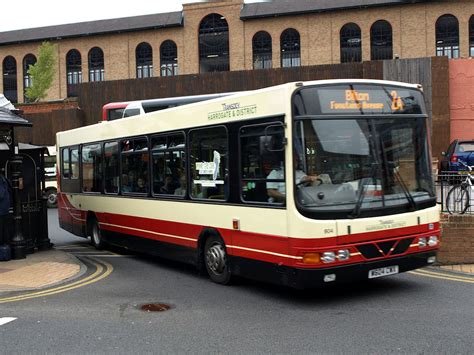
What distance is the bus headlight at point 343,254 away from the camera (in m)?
6.06

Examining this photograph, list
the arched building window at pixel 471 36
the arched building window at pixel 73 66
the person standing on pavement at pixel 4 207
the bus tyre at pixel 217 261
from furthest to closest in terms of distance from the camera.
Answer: the arched building window at pixel 73 66 < the arched building window at pixel 471 36 < the person standing on pavement at pixel 4 207 < the bus tyre at pixel 217 261

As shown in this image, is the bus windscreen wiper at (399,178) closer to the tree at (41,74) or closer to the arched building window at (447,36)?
the tree at (41,74)

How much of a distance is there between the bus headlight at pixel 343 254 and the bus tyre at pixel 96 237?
6.88 m

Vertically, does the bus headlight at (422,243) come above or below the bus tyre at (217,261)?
above

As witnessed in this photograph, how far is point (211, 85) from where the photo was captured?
96.8 feet

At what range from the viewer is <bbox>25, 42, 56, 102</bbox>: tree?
1651 inches

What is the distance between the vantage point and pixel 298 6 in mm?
45062

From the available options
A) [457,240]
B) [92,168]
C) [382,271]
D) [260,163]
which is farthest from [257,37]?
[382,271]

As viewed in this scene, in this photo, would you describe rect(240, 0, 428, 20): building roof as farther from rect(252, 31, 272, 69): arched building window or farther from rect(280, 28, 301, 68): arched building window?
rect(252, 31, 272, 69): arched building window

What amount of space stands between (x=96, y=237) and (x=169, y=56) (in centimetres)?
3923

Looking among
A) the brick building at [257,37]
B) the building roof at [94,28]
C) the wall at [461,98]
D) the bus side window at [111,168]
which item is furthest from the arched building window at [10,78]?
the bus side window at [111,168]

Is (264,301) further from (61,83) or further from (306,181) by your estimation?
(61,83)

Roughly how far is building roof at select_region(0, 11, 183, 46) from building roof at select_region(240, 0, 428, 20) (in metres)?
6.50

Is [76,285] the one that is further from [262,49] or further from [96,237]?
[262,49]
